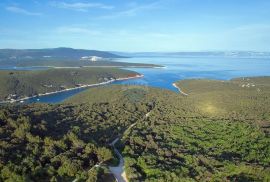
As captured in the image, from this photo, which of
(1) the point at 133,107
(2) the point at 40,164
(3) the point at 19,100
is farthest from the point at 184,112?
(3) the point at 19,100

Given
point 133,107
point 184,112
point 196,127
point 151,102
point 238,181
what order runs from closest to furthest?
1. point 238,181
2. point 196,127
3. point 184,112
4. point 133,107
5. point 151,102

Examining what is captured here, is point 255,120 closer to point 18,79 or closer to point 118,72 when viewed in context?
point 18,79

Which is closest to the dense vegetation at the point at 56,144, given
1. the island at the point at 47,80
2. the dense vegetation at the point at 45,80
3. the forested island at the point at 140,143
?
the forested island at the point at 140,143

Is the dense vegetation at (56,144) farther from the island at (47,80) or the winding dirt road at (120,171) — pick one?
the island at (47,80)

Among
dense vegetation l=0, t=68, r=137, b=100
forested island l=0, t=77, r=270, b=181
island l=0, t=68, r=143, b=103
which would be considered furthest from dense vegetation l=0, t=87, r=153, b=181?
dense vegetation l=0, t=68, r=137, b=100

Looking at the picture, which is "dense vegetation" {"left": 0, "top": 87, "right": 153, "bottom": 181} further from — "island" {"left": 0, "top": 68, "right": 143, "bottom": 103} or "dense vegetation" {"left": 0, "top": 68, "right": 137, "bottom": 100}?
"dense vegetation" {"left": 0, "top": 68, "right": 137, "bottom": 100}

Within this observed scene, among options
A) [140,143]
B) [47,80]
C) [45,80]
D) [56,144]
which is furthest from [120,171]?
[47,80]
